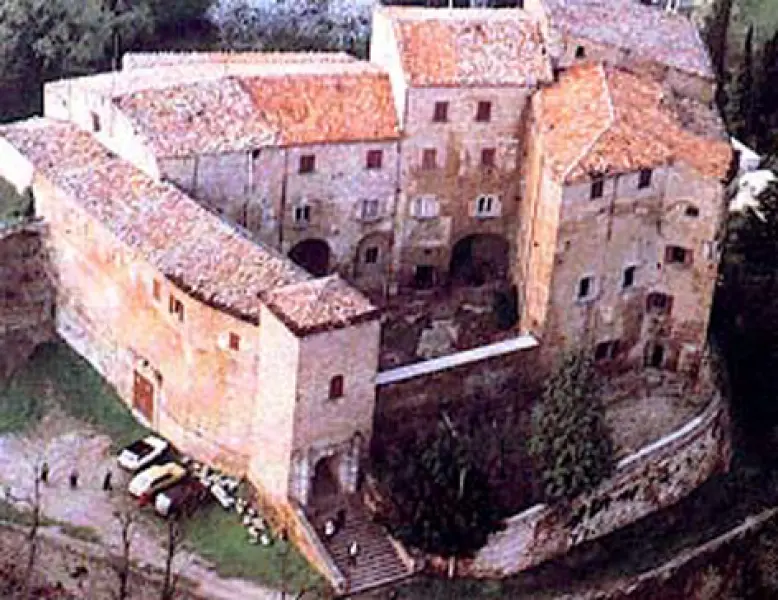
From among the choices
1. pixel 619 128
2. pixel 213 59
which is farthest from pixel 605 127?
pixel 213 59

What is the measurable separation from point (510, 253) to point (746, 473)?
11054 mm

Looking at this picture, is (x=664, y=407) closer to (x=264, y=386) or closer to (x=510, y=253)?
(x=510, y=253)

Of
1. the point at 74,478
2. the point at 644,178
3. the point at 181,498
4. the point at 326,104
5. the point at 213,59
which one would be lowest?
the point at 74,478

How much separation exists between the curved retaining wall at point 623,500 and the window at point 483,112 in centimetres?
1209

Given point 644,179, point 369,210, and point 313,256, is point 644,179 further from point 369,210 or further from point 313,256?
point 313,256

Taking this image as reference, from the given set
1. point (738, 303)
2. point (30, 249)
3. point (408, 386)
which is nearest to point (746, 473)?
point (738, 303)

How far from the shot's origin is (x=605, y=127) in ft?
201

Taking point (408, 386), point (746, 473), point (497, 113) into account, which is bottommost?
point (746, 473)

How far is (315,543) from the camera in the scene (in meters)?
54.9

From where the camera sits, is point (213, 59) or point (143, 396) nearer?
point (143, 396)

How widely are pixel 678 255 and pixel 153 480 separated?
62.1ft

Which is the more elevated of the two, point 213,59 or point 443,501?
point 213,59

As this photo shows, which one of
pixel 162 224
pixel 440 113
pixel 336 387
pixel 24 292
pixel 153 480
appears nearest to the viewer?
pixel 336 387

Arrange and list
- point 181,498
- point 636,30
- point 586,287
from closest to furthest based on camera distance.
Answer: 1. point 181,498
2. point 586,287
3. point 636,30
